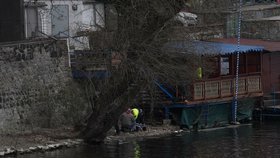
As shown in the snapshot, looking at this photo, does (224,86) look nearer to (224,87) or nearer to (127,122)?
(224,87)

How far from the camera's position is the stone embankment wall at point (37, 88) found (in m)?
30.1

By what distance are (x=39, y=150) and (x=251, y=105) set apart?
653 inches

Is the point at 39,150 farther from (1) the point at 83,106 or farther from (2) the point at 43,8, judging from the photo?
(2) the point at 43,8

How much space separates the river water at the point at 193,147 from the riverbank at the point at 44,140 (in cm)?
49

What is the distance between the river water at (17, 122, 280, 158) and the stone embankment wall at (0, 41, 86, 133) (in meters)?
3.21

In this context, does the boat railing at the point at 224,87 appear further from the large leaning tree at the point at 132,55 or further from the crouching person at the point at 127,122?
the large leaning tree at the point at 132,55

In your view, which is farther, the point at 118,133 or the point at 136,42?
the point at 118,133

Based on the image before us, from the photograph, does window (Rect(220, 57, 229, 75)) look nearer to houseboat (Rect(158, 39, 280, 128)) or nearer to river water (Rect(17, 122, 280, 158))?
houseboat (Rect(158, 39, 280, 128))

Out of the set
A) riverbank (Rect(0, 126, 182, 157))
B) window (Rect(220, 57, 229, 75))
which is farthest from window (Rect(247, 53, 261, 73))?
riverbank (Rect(0, 126, 182, 157))

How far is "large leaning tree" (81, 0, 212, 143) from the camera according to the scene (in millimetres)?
28406

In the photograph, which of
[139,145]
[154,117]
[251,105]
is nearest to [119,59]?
[139,145]

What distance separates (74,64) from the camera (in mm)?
33094

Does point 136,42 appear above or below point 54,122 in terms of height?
above

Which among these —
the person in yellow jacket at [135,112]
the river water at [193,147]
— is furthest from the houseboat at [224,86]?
the person in yellow jacket at [135,112]
